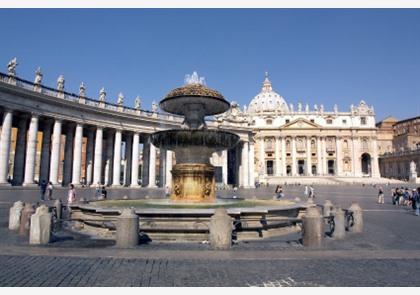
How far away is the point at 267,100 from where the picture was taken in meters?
168

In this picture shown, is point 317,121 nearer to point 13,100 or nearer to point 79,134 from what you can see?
point 79,134

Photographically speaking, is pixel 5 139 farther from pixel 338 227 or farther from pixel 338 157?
pixel 338 157

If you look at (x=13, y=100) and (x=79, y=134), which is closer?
(x=13, y=100)

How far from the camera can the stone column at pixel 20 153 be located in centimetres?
3862

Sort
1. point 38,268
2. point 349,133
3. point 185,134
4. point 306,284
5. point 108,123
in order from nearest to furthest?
point 306,284
point 38,268
point 185,134
point 108,123
point 349,133

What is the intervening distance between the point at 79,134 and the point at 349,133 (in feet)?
335

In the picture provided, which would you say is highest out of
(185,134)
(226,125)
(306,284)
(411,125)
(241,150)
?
(411,125)

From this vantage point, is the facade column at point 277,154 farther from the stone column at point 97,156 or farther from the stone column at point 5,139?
the stone column at point 5,139

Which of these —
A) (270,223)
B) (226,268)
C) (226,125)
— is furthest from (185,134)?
(226,125)

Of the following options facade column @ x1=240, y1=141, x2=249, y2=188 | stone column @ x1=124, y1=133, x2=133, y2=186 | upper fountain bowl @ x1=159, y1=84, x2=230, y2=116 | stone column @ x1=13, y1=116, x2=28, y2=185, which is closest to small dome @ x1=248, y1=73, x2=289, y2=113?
facade column @ x1=240, y1=141, x2=249, y2=188

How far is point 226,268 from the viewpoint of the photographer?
263 inches

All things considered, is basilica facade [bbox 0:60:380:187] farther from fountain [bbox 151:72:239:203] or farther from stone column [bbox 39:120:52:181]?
fountain [bbox 151:72:239:203]

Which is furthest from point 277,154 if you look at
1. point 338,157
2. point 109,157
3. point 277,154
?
point 109,157

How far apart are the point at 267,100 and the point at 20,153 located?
14030 centimetres
